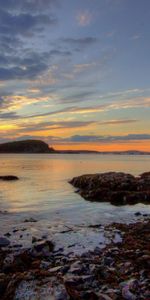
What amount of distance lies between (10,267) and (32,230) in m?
6.31

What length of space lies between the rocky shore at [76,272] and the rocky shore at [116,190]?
1635 centimetres

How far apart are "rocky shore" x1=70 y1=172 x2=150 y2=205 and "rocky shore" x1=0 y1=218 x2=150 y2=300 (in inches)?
644

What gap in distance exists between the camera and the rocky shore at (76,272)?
881 cm

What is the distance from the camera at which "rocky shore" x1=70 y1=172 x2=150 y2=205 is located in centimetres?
3156

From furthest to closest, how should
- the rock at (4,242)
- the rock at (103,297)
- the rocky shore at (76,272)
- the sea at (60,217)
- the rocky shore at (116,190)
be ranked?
1. the rocky shore at (116,190)
2. the sea at (60,217)
3. the rock at (4,242)
4. the rocky shore at (76,272)
5. the rock at (103,297)

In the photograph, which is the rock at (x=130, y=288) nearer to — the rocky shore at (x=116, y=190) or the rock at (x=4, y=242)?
the rock at (x=4, y=242)

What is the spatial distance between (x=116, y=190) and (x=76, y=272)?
82.4 feet

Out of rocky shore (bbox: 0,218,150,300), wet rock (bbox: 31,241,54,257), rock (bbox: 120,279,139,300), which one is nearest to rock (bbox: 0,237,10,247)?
rocky shore (bbox: 0,218,150,300)

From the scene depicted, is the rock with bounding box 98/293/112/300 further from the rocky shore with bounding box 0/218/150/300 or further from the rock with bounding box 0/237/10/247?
the rock with bounding box 0/237/10/247

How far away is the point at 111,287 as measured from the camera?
31.4 feet

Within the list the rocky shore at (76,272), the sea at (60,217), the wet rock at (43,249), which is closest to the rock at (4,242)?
the rocky shore at (76,272)

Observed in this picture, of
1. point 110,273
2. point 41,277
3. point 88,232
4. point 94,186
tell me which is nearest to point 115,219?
point 88,232

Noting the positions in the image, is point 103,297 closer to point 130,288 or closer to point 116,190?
point 130,288

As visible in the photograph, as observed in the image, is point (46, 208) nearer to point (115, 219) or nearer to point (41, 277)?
point (115, 219)
